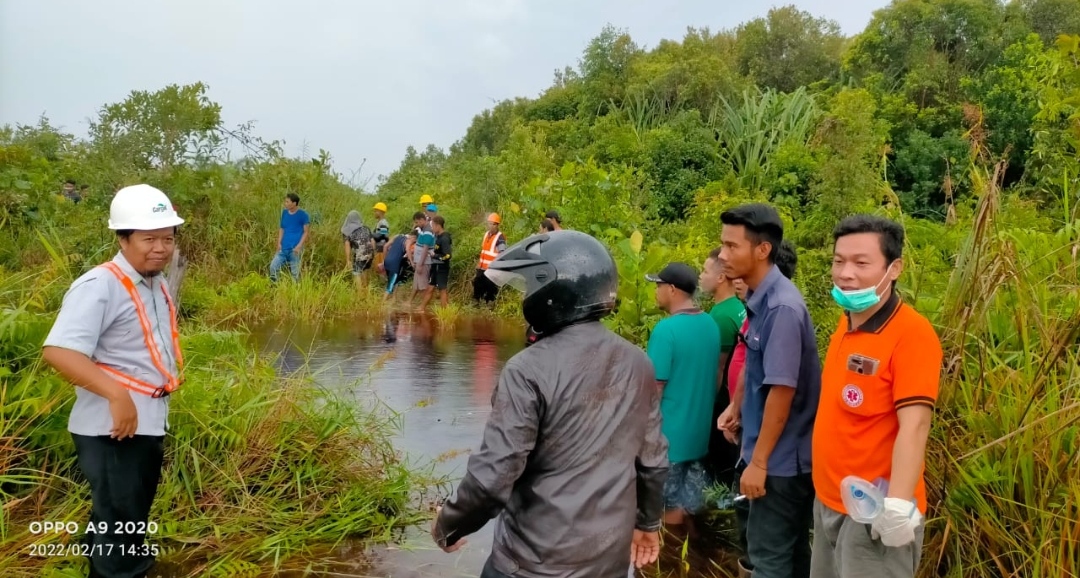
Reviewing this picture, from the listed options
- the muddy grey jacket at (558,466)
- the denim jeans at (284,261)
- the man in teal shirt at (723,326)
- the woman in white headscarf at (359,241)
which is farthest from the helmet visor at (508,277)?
the woman in white headscarf at (359,241)

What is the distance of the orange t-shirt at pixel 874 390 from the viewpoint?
2664 millimetres

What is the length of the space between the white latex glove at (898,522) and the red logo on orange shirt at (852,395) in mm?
355

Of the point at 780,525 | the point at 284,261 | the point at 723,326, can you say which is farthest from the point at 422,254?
the point at 780,525

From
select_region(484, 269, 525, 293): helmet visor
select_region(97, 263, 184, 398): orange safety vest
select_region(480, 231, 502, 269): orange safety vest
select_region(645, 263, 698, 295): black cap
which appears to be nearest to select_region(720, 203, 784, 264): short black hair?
select_region(645, 263, 698, 295): black cap

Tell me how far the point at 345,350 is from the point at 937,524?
284 inches

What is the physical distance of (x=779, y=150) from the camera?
13.9 metres

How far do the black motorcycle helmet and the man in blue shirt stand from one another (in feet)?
3.84

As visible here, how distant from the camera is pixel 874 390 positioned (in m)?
2.75

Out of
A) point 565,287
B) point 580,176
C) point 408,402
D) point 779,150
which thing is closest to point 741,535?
point 565,287

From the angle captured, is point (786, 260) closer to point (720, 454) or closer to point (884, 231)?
point (884, 231)

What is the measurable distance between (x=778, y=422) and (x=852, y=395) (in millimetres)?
501

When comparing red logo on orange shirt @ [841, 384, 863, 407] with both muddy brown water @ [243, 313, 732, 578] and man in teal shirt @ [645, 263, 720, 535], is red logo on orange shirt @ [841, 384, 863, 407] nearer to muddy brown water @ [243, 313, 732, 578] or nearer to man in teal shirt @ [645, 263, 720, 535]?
muddy brown water @ [243, 313, 732, 578]

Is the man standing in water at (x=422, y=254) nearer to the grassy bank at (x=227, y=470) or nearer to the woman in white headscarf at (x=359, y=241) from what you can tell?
the woman in white headscarf at (x=359, y=241)

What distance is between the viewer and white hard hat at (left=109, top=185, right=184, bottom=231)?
345 cm
